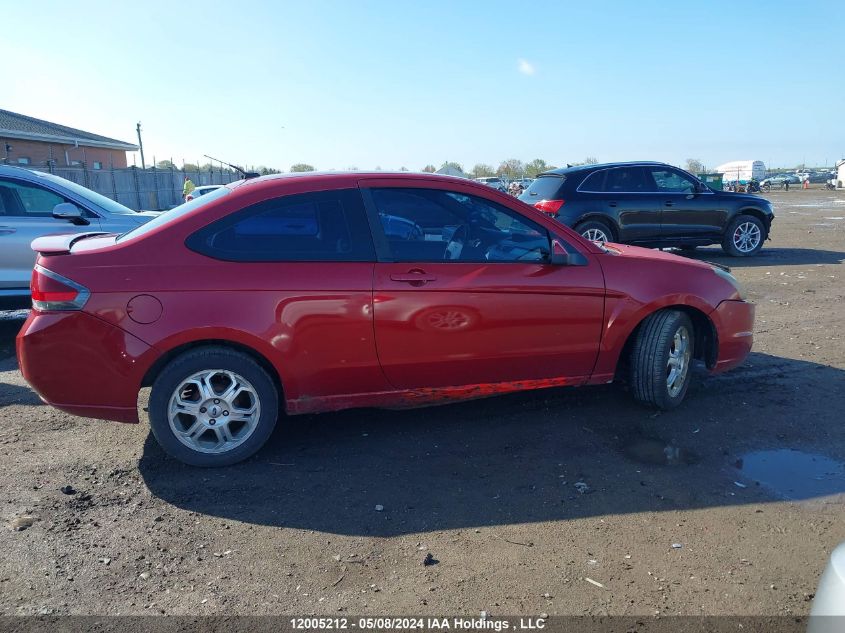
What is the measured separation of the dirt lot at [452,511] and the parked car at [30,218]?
8.96 ft

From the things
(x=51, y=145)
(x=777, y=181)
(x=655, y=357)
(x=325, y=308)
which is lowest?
(x=655, y=357)

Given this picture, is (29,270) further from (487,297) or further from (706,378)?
(706,378)

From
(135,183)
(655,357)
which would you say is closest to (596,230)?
(655,357)

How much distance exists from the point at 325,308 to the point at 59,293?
1.48m

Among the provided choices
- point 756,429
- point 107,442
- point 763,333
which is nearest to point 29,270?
point 107,442

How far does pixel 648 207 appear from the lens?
40.0 ft

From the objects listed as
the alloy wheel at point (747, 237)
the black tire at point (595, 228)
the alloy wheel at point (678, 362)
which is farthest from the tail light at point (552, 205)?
the alloy wheel at point (678, 362)

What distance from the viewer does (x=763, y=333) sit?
23.3 ft

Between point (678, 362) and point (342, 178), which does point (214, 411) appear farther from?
point (678, 362)

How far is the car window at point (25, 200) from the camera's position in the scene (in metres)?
7.62

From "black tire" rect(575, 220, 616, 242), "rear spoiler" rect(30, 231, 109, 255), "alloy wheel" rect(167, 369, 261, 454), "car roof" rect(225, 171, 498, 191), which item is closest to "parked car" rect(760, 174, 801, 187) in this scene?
"black tire" rect(575, 220, 616, 242)

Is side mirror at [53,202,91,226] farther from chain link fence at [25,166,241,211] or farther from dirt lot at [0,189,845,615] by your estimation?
chain link fence at [25,166,241,211]

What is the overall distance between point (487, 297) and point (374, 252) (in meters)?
0.77

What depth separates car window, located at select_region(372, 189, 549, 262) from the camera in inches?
166
